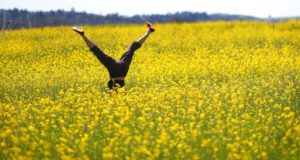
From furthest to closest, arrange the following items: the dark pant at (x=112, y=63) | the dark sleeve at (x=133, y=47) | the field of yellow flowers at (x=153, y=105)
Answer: the dark sleeve at (x=133, y=47)
the dark pant at (x=112, y=63)
the field of yellow flowers at (x=153, y=105)

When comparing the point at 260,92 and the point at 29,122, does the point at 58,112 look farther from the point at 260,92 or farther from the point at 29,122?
the point at 260,92

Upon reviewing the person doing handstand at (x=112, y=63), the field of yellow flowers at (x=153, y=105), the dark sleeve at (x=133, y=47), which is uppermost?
the dark sleeve at (x=133, y=47)

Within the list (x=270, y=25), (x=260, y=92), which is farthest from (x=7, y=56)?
(x=270, y=25)

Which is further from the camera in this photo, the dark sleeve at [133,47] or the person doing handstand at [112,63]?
the dark sleeve at [133,47]

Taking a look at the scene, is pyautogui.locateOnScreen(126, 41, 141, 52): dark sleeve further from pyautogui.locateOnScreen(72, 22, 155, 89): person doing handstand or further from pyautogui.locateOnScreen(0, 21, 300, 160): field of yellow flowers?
pyautogui.locateOnScreen(0, 21, 300, 160): field of yellow flowers

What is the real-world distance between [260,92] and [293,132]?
1649mm

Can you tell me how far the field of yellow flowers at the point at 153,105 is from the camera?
3.47 m

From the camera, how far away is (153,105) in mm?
4957

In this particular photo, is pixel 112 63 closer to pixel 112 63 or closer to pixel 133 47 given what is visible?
pixel 112 63

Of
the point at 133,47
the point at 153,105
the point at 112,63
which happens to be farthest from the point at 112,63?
the point at 153,105

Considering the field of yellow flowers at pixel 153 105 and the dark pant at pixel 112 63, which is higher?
the dark pant at pixel 112 63

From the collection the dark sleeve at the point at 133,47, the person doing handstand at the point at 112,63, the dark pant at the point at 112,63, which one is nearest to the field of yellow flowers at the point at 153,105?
the person doing handstand at the point at 112,63

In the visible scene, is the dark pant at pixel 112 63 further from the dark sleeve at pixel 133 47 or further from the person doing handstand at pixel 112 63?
the dark sleeve at pixel 133 47

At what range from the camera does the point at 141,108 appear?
4.92m
